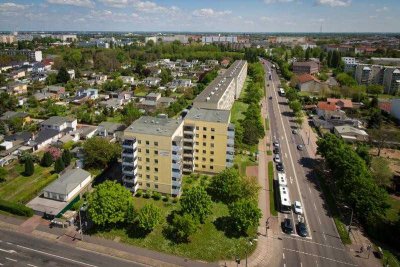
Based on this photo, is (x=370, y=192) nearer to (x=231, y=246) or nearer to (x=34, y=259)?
(x=231, y=246)

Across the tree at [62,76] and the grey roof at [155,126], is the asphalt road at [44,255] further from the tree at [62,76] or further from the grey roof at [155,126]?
the tree at [62,76]

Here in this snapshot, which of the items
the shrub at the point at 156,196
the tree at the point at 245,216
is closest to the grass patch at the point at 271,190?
the tree at the point at 245,216

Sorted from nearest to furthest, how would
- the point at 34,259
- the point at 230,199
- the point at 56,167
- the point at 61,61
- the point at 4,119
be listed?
the point at 34,259
the point at 230,199
the point at 56,167
the point at 4,119
the point at 61,61

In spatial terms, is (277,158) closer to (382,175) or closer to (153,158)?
(382,175)

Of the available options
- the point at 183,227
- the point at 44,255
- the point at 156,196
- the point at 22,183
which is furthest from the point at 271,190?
the point at 22,183

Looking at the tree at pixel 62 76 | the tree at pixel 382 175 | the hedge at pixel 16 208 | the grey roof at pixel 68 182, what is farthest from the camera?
the tree at pixel 62 76

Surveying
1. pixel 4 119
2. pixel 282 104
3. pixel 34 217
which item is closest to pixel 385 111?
pixel 282 104

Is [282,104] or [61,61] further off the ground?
[61,61]
